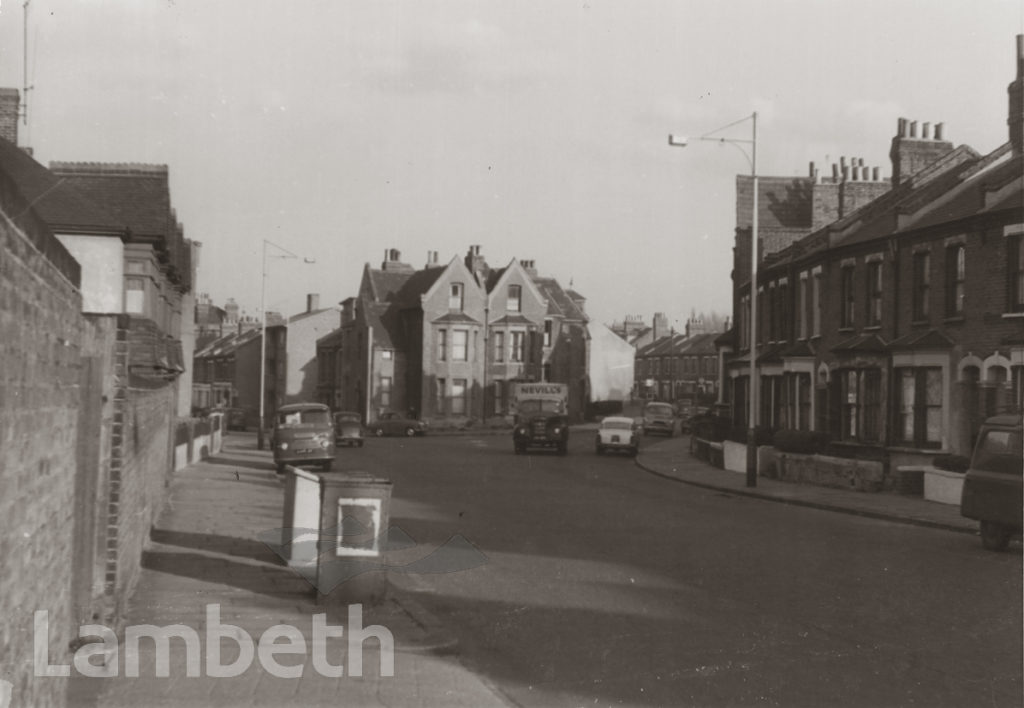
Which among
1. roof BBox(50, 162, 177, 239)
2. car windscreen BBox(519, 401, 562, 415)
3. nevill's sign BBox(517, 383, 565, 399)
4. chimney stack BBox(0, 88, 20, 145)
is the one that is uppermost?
chimney stack BBox(0, 88, 20, 145)

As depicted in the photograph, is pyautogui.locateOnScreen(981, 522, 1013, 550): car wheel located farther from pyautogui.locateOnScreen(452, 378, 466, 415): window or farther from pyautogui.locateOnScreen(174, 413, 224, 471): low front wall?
pyautogui.locateOnScreen(452, 378, 466, 415): window

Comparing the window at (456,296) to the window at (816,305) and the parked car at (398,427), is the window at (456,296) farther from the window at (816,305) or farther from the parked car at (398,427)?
the window at (816,305)

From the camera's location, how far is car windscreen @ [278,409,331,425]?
33.1 meters

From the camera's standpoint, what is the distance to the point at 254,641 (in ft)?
28.8

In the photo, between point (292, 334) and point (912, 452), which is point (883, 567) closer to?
point (912, 452)

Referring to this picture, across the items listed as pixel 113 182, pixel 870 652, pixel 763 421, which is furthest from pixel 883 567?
pixel 763 421

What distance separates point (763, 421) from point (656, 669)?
111 ft

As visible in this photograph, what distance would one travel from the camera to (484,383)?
247 feet

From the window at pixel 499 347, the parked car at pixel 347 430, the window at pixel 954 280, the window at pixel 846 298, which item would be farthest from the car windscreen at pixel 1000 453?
the window at pixel 499 347

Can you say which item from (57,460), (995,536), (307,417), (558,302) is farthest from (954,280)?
(558,302)

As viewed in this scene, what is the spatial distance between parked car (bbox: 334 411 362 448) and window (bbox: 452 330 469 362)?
24.3 meters

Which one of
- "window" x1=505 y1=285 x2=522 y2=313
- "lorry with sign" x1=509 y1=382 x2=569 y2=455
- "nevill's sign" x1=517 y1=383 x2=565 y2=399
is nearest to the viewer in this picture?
"lorry with sign" x1=509 y1=382 x2=569 y2=455

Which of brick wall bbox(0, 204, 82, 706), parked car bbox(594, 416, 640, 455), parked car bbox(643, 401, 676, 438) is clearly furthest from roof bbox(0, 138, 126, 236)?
parked car bbox(643, 401, 676, 438)

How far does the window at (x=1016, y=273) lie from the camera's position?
25.9 m
